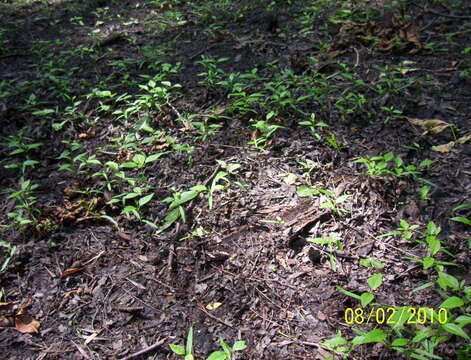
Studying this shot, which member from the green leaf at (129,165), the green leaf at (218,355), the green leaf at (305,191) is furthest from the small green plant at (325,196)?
the green leaf at (129,165)

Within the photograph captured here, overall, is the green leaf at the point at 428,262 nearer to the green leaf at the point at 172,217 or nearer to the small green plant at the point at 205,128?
the green leaf at the point at 172,217

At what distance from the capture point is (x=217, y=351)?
65.0 inches

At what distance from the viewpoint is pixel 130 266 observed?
2184mm

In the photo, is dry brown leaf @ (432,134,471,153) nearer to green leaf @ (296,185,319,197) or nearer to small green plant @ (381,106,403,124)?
small green plant @ (381,106,403,124)

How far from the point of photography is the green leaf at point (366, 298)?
1.73 metres

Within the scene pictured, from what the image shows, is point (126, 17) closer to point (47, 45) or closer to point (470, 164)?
point (47, 45)

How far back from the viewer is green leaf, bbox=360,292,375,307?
1725 mm

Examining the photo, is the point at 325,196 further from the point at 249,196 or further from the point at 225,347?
the point at 225,347

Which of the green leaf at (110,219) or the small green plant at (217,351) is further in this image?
the green leaf at (110,219)

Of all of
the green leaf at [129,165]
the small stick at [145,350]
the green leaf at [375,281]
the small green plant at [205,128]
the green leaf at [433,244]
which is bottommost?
the small stick at [145,350]

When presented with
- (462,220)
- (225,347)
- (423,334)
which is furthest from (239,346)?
(462,220)

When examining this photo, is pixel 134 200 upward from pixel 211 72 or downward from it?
downward

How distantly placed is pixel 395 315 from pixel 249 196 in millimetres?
1186

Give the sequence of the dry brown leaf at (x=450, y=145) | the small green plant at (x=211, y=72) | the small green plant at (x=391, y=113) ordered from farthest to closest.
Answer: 1. the small green plant at (x=211, y=72)
2. the small green plant at (x=391, y=113)
3. the dry brown leaf at (x=450, y=145)
